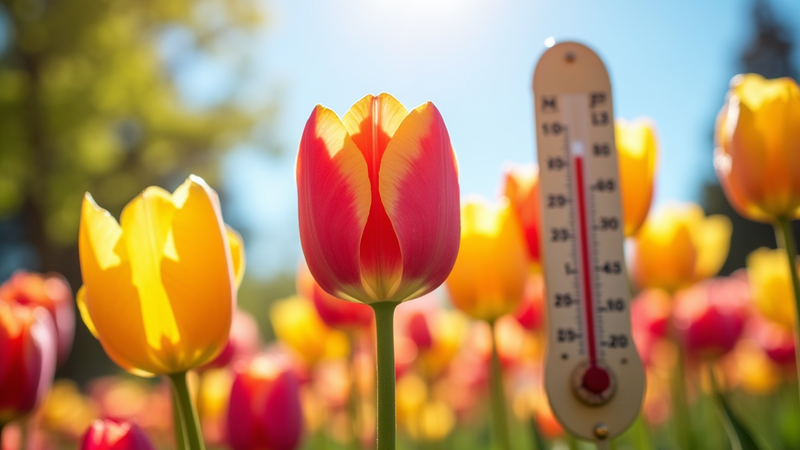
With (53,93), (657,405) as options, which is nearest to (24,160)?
(53,93)

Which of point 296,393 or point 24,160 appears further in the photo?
point 24,160

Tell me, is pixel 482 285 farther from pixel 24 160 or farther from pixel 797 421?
pixel 24 160

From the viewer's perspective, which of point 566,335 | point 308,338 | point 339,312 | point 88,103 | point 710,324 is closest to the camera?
point 566,335

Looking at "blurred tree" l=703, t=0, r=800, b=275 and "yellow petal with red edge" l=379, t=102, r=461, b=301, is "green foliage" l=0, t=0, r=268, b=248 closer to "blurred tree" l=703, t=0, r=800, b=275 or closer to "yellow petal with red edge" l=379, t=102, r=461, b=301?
"yellow petal with red edge" l=379, t=102, r=461, b=301

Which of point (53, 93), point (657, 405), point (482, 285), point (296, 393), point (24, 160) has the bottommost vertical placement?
point (657, 405)

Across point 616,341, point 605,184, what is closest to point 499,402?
point 616,341

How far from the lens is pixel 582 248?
86 cm

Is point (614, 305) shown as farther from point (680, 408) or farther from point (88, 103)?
point (88, 103)

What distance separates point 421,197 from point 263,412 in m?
0.48

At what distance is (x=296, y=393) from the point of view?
1000mm

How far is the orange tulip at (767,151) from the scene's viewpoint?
3.29 ft

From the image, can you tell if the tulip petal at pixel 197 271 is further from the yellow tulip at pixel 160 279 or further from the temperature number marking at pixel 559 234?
the temperature number marking at pixel 559 234

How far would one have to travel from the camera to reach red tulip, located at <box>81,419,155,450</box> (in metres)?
0.67

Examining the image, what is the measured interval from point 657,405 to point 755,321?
1.71ft
